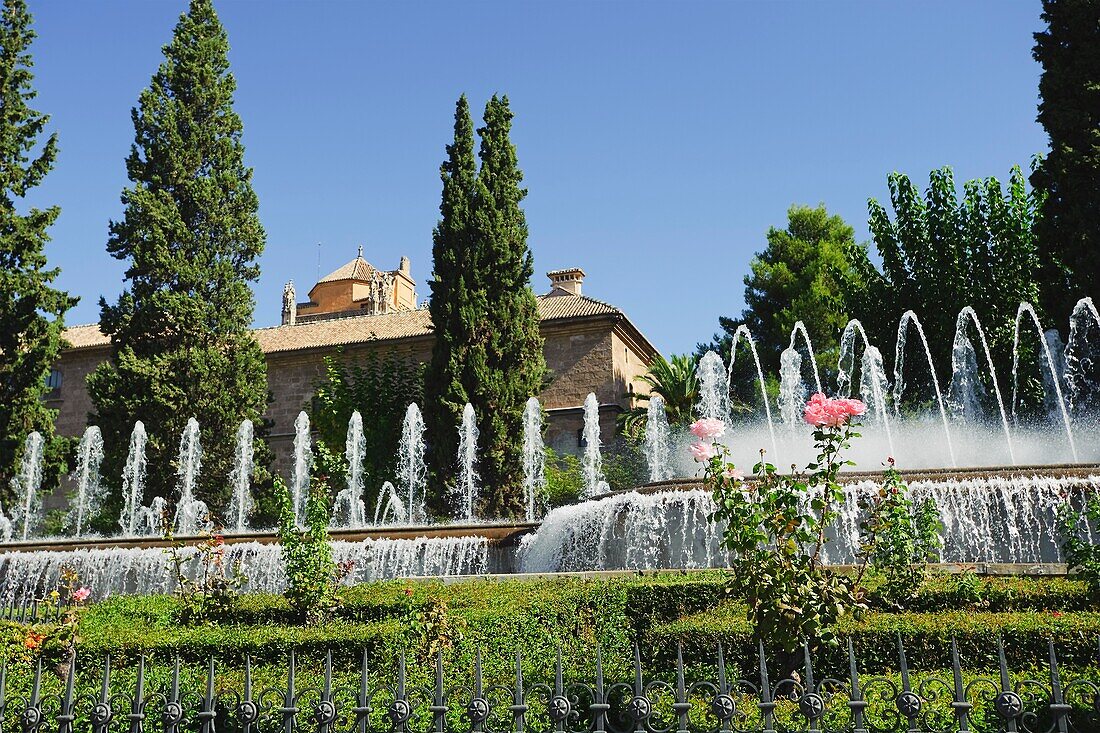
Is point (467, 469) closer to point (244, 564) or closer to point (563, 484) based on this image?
point (563, 484)

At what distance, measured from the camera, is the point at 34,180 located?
20891mm

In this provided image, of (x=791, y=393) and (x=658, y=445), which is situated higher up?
(x=791, y=393)

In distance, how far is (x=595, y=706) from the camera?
3.12 meters

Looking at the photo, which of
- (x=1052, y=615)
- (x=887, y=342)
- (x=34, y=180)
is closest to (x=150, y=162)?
(x=34, y=180)

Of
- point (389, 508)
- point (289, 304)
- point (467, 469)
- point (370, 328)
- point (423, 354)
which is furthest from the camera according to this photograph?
point (289, 304)

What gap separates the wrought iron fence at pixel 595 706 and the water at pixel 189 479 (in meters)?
15.3

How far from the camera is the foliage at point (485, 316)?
2020cm

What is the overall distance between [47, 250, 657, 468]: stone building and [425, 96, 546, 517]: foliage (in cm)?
287

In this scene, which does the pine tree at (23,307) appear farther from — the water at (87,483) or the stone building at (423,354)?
the stone building at (423,354)

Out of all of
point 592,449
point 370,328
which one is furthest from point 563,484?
point 370,328

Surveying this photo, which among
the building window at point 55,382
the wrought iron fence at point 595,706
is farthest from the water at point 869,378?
the building window at point 55,382

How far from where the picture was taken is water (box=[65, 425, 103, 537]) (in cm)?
2247

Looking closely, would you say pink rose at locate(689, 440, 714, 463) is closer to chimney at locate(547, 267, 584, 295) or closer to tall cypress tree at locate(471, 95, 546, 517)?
tall cypress tree at locate(471, 95, 546, 517)

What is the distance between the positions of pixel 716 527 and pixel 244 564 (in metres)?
6.86
